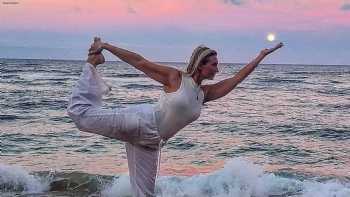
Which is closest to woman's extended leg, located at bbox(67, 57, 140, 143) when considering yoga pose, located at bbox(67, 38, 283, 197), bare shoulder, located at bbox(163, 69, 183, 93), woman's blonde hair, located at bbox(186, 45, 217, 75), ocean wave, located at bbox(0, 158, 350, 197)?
yoga pose, located at bbox(67, 38, 283, 197)

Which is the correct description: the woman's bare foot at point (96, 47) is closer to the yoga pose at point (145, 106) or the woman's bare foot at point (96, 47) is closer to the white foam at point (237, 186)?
the yoga pose at point (145, 106)

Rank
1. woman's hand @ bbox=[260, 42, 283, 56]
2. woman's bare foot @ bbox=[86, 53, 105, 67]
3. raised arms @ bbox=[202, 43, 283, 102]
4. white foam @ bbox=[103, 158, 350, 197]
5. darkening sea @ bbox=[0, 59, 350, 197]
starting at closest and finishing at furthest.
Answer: woman's bare foot @ bbox=[86, 53, 105, 67] < raised arms @ bbox=[202, 43, 283, 102] < woman's hand @ bbox=[260, 42, 283, 56] < white foam @ bbox=[103, 158, 350, 197] < darkening sea @ bbox=[0, 59, 350, 197]

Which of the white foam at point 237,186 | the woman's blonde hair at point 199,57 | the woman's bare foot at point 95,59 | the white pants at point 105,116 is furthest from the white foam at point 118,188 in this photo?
the woman's blonde hair at point 199,57

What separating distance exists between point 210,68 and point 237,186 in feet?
25.3

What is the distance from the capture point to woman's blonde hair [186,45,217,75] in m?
5.19

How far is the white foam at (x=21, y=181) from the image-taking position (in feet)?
40.0

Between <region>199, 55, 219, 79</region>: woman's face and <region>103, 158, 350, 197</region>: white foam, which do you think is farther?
<region>103, 158, 350, 197</region>: white foam

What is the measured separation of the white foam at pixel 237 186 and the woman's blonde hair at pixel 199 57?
23.0 feet

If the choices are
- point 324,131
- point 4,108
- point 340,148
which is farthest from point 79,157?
point 4,108

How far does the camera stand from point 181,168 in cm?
1457

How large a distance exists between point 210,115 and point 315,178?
40.6 ft

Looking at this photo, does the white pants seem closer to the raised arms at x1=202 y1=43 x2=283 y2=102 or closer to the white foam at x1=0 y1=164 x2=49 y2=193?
the raised arms at x1=202 y1=43 x2=283 y2=102

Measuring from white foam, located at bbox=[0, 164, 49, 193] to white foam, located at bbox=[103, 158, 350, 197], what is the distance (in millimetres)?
1402

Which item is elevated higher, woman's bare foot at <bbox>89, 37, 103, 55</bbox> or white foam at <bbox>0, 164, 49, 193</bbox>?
woman's bare foot at <bbox>89, 37, 103, 55</bbox>
